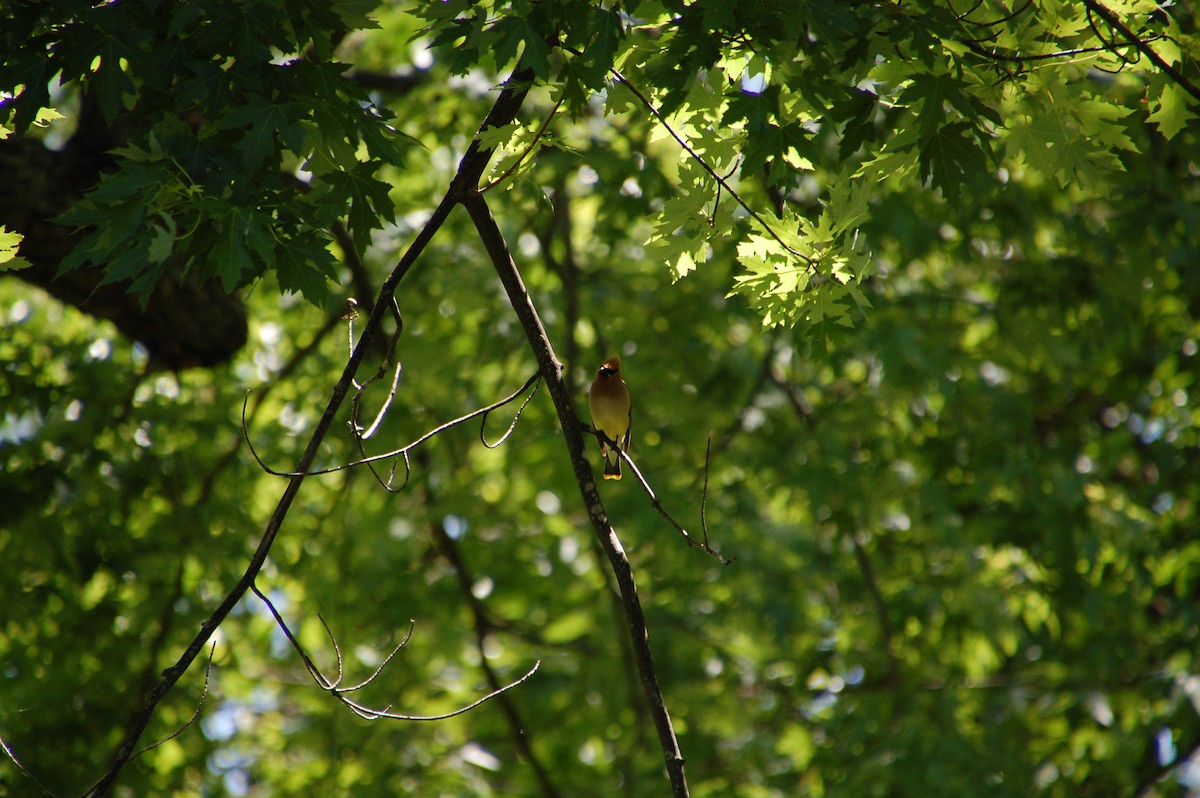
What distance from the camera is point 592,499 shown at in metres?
2.52

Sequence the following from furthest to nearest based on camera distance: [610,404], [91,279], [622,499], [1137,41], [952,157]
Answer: [622,499], [91,279], [610,404], [952,157], [1137,41]

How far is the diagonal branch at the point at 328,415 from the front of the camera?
2.29 meters

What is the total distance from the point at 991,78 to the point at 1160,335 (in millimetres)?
5798

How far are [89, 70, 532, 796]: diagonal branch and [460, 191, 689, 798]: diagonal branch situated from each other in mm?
92

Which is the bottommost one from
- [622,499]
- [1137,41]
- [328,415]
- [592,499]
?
[622,499]

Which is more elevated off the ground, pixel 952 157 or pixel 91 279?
pixel 952 157

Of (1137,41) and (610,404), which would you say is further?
(610,404)

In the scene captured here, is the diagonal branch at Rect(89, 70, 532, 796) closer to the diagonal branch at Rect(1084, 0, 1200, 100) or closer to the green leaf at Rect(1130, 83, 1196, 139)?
the diagonal branch at Rect(1084, 0, 1200, 100)

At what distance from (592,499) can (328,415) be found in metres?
0.66

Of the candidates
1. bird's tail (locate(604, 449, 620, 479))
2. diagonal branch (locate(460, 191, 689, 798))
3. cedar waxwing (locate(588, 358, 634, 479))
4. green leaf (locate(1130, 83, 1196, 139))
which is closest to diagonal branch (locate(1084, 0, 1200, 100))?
green leaf (locate(1130, 83, 1196, 139))

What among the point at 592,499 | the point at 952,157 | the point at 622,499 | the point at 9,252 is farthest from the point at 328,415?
the point at 622,499

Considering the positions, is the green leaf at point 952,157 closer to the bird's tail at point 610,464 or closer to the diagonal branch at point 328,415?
the diagonal branch at point 328,415

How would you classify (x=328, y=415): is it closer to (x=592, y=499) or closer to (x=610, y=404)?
(x=592, y=499)

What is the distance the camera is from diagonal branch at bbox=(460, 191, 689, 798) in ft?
7.75
